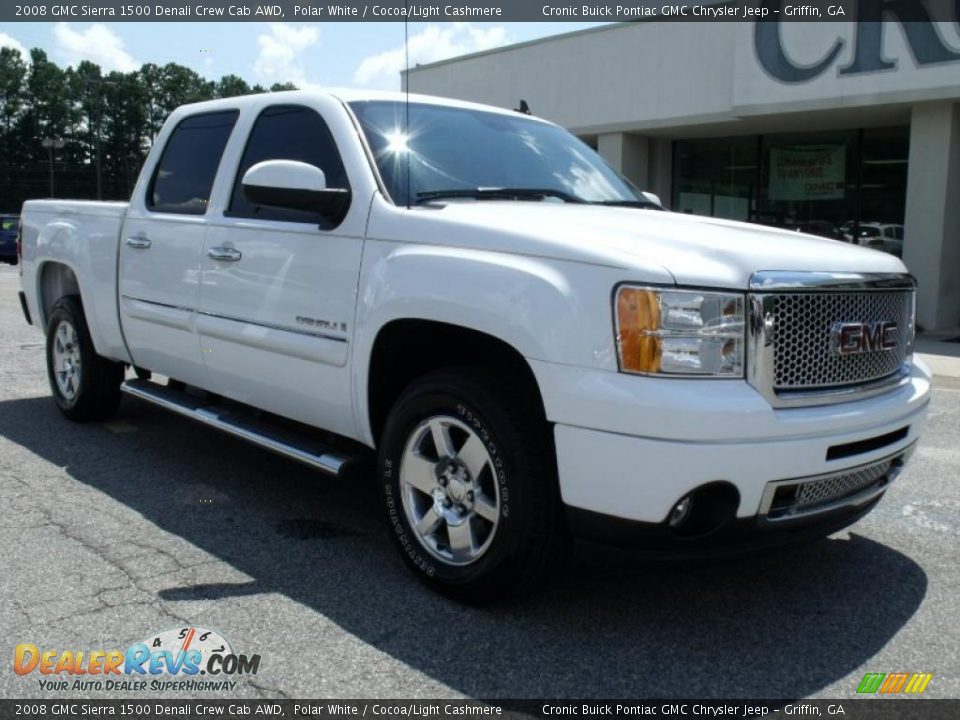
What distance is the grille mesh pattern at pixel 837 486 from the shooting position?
3186 millimetres

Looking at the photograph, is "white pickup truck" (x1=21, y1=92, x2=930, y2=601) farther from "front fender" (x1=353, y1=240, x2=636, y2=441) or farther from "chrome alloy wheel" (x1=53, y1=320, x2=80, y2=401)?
"chrome alloy wheel" (x1=53, y1=320, x2=80, y2=401)

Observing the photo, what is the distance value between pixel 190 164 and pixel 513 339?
2950 mm

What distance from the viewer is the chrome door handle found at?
4.54 m

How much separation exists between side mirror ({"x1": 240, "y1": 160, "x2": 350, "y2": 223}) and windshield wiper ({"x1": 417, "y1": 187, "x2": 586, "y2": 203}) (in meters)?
0.40

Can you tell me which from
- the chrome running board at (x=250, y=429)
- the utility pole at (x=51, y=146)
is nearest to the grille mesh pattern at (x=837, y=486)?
the chrome running board at (x=250, y=429)

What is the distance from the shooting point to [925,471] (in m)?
5.62

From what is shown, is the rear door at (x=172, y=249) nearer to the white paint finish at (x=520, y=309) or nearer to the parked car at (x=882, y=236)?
the white paint finish at (x=520, y=309)

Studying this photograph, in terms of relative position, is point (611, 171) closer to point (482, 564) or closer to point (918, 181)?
point (482, 564)

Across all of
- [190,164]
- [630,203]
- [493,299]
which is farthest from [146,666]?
[190,164]

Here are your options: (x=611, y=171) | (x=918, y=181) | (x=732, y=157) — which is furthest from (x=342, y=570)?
(x=732, y=157)

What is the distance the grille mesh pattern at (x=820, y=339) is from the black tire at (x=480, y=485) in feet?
2.83

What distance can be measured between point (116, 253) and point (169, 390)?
3.02ft

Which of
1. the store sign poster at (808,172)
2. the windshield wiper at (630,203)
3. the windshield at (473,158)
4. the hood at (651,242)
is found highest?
the store sign poster at (808,172)

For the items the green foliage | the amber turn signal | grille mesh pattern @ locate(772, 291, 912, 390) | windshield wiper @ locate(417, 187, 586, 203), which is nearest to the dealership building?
windshield wiper @ locate(417, 187, 586, 203)
